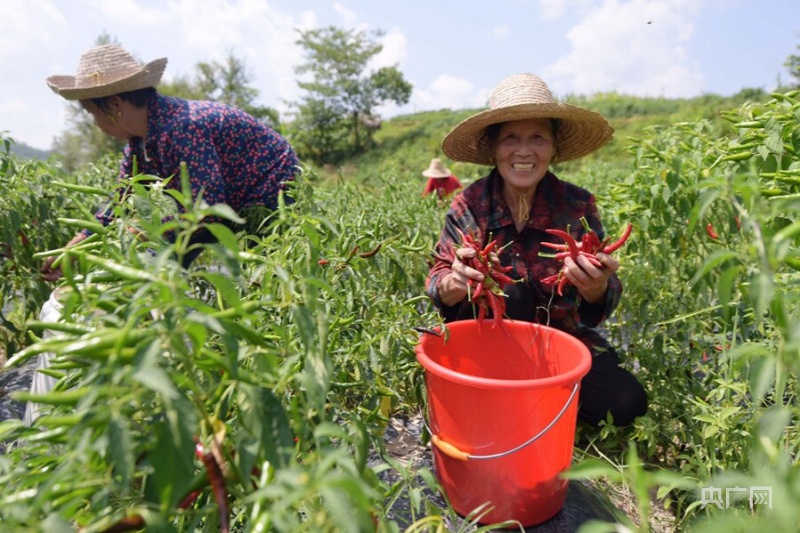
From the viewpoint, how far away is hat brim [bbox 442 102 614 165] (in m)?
1.84

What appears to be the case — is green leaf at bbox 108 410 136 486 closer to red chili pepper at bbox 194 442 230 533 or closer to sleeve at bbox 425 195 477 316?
red chili pepper at bbox 194 442 230 533

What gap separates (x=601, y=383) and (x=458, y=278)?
612 mm

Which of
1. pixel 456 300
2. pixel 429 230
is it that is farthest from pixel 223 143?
pixel 456 300

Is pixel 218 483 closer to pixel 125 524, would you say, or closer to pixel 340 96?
pixel 125 524

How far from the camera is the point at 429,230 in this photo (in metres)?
2.69

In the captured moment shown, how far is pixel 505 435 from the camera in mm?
1335

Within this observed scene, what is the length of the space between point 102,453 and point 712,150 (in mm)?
1690

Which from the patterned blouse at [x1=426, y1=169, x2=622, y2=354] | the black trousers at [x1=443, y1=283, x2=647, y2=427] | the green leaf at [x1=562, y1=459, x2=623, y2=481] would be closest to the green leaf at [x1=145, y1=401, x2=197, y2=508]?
the green leaf at [x1=562, y1=459, x2=623, y2=481]

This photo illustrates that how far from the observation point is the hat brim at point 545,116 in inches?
72.5

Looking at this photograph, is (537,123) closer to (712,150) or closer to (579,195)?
(579,195)

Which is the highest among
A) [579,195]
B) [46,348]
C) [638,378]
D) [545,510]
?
[579,195]

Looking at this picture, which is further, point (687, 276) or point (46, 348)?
point (687, 276)

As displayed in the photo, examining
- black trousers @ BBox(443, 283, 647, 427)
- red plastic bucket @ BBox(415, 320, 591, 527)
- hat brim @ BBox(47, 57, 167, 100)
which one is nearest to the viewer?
red plastic bucket @ BBox(415, 320, 591, 527)

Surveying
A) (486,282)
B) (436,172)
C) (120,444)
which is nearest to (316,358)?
(120,444)
